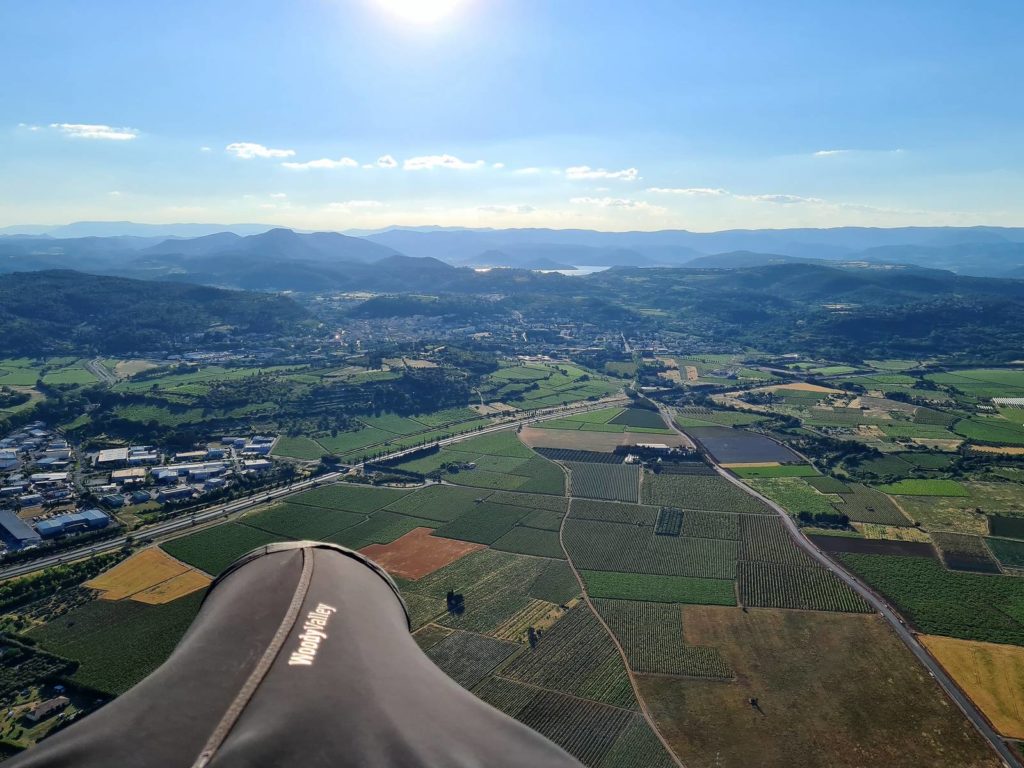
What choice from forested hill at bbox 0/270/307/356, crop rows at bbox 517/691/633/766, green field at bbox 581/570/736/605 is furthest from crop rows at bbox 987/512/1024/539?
forested hill at bbox 0/270/307/356

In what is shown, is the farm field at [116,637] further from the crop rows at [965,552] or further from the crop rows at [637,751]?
the crop rows at [965,552]

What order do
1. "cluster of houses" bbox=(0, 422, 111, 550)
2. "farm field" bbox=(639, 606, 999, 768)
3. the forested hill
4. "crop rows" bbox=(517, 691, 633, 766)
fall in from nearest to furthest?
"farm field" bbox=(639, 606, 999, 768)
"crop rows" bbox=(517, 691, 633, 766)
"cluster of houses" bbox=(0, 422, 111, 550)
the forested hill

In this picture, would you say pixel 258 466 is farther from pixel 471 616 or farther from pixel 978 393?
pixel 978 393

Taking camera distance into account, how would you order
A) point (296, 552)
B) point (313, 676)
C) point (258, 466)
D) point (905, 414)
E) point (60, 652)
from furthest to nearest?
point (905, 414) < point (258, 466) < point (60, 652) < point (296, 552) < point (313, 676)

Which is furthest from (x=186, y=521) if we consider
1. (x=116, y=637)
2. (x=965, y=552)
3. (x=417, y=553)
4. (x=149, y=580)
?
(x=965, y=552)

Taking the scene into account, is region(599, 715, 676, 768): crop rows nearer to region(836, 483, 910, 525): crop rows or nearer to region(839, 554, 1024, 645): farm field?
region(839, 554, 1024, 645): farm field

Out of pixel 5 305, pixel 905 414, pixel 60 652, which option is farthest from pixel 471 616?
pixel 5 305

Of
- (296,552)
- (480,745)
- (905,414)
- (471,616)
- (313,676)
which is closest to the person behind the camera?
(480,745)
